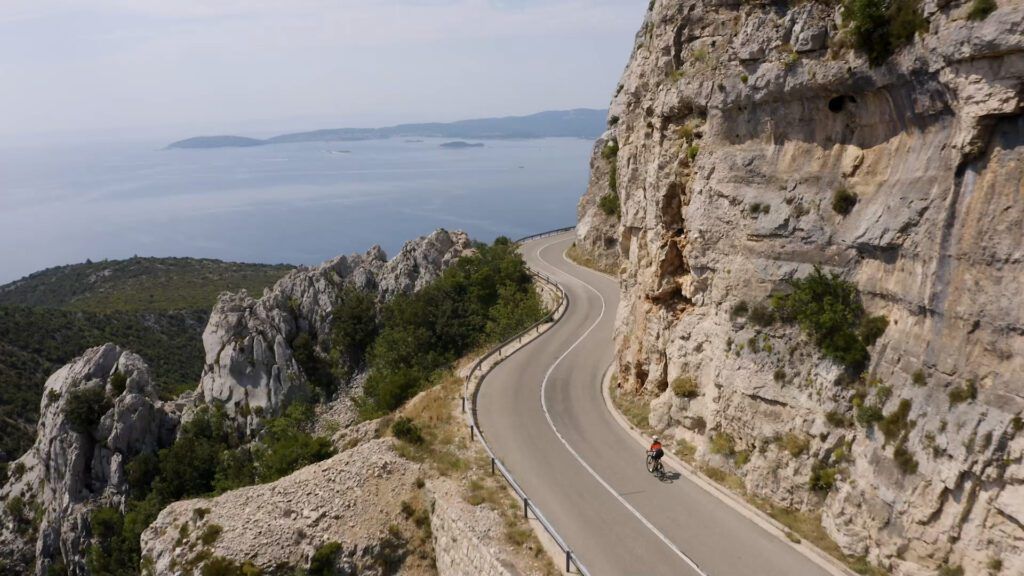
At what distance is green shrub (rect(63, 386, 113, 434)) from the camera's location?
34.6 metres

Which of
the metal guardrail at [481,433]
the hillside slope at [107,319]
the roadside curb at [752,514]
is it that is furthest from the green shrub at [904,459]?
the hillside slope at [107,319]

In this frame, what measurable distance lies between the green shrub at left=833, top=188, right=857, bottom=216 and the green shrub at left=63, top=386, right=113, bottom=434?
3832cm

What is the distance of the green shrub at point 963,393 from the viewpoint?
433 inches

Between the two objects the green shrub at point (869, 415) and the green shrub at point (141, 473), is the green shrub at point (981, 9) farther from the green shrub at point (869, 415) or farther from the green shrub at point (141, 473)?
the green shrub at point (141, 473)

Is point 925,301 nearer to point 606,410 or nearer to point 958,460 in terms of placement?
point 958,460

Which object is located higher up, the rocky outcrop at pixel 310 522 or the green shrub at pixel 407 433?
the green shrub at pixel 407 433

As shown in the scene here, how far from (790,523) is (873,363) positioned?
4.07 meters

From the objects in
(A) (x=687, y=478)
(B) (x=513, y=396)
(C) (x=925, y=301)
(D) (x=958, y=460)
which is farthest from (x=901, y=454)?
(B) (x=513, y=396)

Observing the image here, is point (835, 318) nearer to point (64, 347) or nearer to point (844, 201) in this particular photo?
point (844, 201)

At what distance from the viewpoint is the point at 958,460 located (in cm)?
1093

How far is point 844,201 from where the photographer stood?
46.9 feet

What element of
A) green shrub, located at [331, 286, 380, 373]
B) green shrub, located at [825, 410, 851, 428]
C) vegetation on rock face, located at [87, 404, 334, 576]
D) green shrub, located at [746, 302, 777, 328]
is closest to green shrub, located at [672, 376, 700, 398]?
green shrub, located at [746, 302, 777, 328]

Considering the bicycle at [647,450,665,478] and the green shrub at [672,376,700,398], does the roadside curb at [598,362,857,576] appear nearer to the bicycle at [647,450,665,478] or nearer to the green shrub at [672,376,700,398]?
the bicycle at [647,450,665,478]

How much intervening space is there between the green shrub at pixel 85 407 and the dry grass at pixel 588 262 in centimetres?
3261
